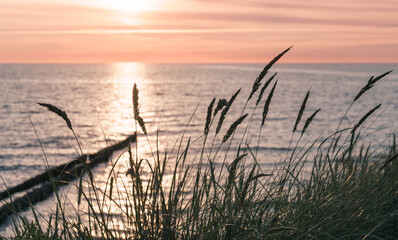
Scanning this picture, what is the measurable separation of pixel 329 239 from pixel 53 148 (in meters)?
23.0

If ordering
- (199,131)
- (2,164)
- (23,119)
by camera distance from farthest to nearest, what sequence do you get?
(23,119), (199,131), (2,164)

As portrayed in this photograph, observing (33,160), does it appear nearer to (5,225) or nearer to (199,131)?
(5,225)

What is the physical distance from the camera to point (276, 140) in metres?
27.8

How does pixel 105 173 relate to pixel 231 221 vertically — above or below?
below

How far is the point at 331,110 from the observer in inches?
2014

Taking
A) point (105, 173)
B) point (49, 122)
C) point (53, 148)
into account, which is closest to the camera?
point (105, 173)

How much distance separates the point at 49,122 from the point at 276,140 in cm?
1954

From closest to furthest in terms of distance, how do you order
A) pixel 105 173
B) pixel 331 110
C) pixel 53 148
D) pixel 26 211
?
pixel 26 211, pixel 105 173, pixel 53 148, pixel 331 110

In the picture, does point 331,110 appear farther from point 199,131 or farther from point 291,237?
point 291,237

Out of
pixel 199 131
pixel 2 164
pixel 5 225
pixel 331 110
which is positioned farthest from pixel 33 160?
pixel 331 110

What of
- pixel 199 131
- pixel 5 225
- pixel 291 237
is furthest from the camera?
pixel 199 131

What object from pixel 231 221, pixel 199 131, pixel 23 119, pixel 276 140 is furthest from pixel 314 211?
pixel 23 119

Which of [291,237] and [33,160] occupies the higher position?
[291,237]

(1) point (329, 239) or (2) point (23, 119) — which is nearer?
(1) point (329, 239)
